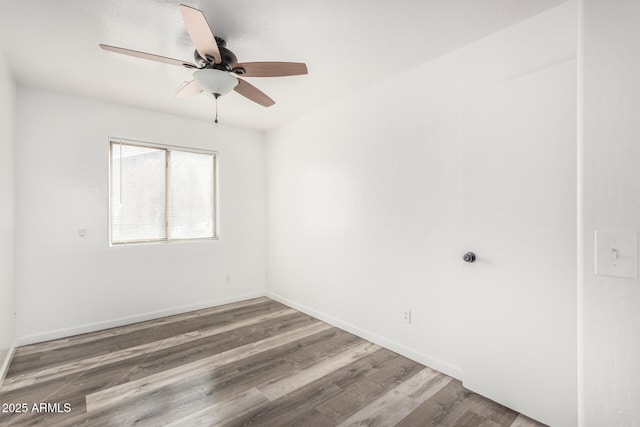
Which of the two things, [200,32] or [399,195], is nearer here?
[200,32]

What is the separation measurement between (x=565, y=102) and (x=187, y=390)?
10.3ft

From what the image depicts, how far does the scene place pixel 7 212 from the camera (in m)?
2.57

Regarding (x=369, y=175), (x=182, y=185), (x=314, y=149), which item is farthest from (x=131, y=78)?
(x=369, y=175)

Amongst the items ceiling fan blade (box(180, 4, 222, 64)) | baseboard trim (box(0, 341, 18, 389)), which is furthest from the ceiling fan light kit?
baseboard trim (box(0, 341, 18, 389))

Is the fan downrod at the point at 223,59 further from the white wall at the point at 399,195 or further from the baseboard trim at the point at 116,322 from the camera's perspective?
the baseboard trim at the point at 116,322

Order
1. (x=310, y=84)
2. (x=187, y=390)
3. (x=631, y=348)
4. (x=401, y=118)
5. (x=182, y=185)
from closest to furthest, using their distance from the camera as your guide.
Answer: (x=631, y=348), (x=187, y=390), (x=401, y=118), (x=310, y=84), (x=182, y=185)

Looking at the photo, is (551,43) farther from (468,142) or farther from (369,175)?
(369,175)

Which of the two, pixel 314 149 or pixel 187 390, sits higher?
pixel 314 149

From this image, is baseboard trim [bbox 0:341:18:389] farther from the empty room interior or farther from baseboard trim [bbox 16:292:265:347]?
baseboard trim [bbox 16:292:265:347]

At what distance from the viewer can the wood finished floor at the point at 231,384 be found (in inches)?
74.2

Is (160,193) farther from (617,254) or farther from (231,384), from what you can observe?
(617,254)

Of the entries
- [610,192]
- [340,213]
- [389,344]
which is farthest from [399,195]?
[610,192]

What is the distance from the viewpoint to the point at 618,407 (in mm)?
988

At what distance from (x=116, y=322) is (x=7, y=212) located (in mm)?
1538
